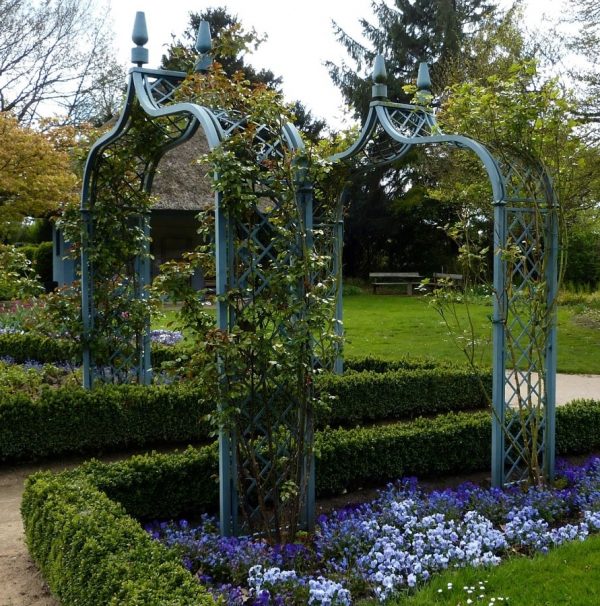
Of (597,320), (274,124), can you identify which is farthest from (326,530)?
(597,320)

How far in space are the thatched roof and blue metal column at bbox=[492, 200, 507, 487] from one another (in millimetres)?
13469

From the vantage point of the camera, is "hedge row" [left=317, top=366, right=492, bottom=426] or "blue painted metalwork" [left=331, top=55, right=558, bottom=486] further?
"hedge row" [left=317, top=366, right=492, bottom=426]

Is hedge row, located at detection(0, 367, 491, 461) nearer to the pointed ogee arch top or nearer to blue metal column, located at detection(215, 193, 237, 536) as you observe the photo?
blue metal column, located at detection(215, 193, 237, 536)

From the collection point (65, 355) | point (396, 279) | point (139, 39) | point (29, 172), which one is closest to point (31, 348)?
point (65, 355)

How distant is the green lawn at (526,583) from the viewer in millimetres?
3283

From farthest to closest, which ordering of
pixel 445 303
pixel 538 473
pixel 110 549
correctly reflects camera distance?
pixel 445 303, pixel 538 473, pixel 110 549

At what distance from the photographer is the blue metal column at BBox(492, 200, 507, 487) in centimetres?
485

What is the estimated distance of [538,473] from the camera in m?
4.96

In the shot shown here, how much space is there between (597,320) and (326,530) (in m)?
13.2

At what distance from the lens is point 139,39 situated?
17.9 ft

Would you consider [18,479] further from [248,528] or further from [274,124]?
[274,124]

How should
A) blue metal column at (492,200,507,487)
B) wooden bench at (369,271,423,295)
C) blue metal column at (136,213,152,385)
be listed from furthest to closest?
wooden bench at (369,271,423,295), blue metal column at (136,213,152,385), blue metal column at (492,200,507,487)

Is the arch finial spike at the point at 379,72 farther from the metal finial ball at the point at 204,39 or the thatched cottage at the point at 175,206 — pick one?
the thatched cottage at the point at 175,206

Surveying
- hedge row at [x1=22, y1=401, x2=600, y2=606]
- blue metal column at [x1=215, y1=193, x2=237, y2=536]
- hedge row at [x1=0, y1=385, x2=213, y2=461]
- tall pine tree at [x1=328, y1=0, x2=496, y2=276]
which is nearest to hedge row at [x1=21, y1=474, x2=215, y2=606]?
hedge row at [x1=22, y1=401, x2=600, y2=606]
